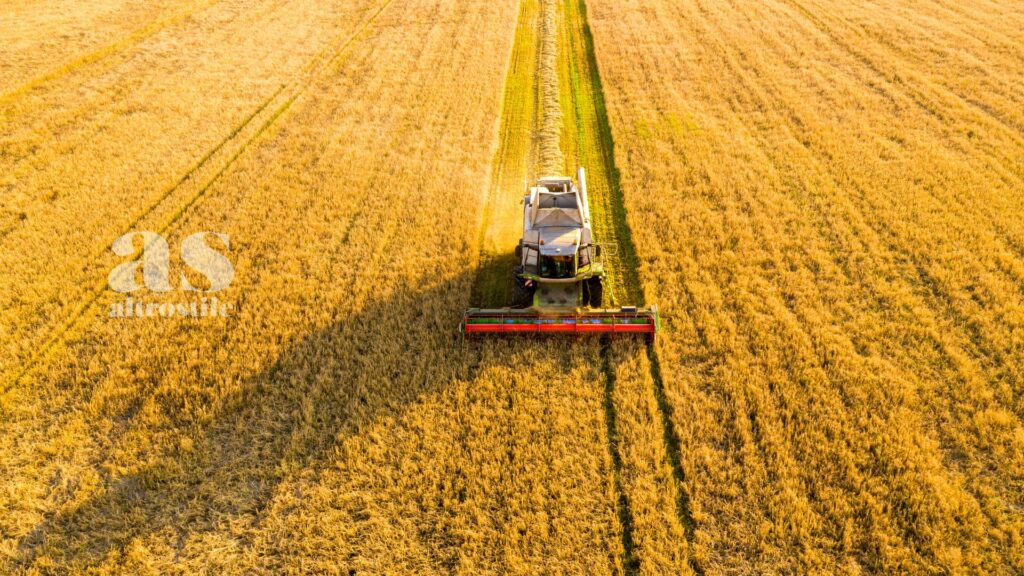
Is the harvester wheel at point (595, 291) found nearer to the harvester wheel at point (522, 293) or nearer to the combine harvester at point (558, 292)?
the combine harvester at point (558, 292)

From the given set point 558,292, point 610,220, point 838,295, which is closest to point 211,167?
point 558,292

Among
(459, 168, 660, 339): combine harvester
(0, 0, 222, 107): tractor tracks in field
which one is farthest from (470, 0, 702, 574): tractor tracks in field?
(0, 0, 222, 107): tractor tracks in field

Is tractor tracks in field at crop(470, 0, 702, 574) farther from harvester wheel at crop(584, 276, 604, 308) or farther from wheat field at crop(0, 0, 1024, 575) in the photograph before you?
harvester wheel at crop(584, 276, 604, 308)

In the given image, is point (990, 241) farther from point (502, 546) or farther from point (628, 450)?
point (502, 546)

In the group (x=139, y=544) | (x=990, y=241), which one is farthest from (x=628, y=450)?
(x=990, y=241)

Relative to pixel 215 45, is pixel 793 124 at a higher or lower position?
lower

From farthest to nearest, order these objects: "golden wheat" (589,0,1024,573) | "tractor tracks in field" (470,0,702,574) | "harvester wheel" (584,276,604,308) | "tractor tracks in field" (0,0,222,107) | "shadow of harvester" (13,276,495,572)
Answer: "tractor tracks in field" (0,0,222,107)
"harvester wheel" (584,276,604,308)
"tractor tracks in field" (470,0,702,574)
"shadow of harvester" (13,276,495,572)
"golden wheat" (589,0,1024,573)

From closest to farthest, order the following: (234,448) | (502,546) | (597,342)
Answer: (502,546) → (234,448) → (597,342)

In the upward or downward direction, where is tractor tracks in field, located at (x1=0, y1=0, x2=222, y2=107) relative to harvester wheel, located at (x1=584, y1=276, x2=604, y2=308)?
upward
